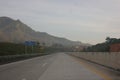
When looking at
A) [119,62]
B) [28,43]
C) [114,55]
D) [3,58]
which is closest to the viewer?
[119,62]

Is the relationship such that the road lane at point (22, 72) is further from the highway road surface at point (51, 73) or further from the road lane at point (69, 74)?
the road lane at point (69, 74)

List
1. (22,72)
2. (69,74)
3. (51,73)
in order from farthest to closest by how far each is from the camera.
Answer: (22,72) < (51,73) < (69,74)

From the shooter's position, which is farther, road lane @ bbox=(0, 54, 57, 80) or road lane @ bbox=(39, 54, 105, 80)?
road lane @ bbox=(0, 54, 57, 80)

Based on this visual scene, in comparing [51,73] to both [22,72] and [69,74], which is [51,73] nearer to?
[69,74]

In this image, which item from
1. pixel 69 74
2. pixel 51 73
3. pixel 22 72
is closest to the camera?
pixel 69 74

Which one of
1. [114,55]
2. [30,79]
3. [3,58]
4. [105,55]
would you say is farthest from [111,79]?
[3,58]

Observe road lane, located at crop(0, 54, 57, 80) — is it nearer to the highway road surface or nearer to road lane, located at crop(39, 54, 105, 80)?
the highway road surface

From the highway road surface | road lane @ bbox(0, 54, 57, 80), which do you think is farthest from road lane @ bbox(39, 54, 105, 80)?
road lane @ bbox(0, 54, 57, 80)

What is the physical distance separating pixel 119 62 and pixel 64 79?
27.7 feet

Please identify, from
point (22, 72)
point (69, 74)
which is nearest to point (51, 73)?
point (69, 74)

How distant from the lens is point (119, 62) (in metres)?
23.0

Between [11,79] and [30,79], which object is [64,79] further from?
[11,79]

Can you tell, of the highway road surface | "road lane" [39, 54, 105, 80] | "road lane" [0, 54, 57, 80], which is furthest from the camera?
"road lane" [0, 54, 57, 80]

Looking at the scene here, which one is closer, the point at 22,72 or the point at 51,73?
the point at 51,73
